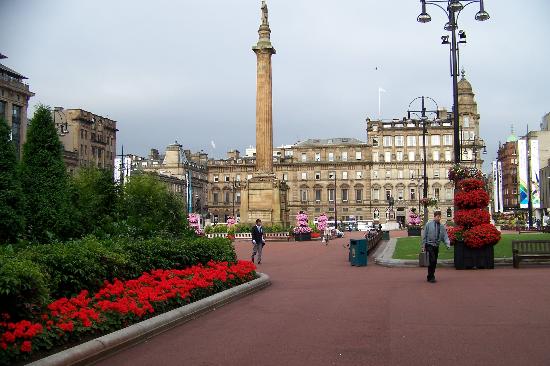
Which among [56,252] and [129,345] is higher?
[56,252]

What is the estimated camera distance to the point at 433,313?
39.3ft

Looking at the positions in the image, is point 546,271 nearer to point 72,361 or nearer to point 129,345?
point 129,345

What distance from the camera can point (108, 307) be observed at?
10172mm

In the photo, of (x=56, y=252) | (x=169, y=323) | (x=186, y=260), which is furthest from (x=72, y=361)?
(x=186, y=260)

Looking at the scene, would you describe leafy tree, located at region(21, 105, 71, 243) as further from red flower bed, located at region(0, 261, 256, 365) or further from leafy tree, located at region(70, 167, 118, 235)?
red flower bed, located at region(0, 261, 256, 365)

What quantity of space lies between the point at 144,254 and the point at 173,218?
12.6m

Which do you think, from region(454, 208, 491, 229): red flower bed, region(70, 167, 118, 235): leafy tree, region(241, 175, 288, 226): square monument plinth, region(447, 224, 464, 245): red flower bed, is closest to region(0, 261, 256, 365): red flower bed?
region(447, 224, 464, 245): red flower bed

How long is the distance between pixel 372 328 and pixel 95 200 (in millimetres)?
20828

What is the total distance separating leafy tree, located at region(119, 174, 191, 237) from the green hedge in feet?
18.9

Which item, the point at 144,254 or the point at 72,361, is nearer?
the point at 72,361

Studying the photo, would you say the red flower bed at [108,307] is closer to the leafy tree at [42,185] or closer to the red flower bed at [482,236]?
the red flower bed at [482,236]

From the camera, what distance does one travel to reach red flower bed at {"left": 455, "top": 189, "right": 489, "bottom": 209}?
2186 centimetres

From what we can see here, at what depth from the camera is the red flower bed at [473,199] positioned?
861 inches

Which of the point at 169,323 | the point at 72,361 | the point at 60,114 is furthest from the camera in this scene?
the point at 60,114
